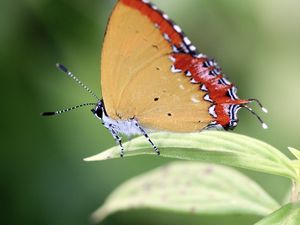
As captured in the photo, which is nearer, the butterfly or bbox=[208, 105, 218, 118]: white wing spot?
the butterfly

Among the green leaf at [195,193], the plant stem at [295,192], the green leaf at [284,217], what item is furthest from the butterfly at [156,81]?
the green leaf at [284,217]

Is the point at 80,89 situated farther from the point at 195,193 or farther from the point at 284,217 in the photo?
the point at 284,217

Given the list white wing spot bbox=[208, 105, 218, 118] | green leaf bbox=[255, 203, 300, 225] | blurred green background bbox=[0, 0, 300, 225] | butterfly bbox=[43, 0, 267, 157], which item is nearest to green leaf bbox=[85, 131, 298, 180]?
green leaf bbox=[255, 203, 300, 225]

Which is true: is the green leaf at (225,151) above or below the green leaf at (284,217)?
above

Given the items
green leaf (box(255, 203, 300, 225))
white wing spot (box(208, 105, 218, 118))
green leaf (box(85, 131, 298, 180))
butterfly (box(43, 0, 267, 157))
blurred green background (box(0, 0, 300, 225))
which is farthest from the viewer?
blurred green background (box(0, 0, 300, 225))

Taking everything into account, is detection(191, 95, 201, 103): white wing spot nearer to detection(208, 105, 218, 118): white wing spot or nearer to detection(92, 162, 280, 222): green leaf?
detection(208, 105, 218, 118): white wing spot

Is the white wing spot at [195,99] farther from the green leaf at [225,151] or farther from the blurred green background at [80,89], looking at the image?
the blurred green background at [80,89]

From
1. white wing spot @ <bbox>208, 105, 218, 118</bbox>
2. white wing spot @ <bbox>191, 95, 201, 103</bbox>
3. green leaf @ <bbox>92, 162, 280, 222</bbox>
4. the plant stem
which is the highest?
white wing spot @ <bbox>191, 95, 201, 103</bbox>
